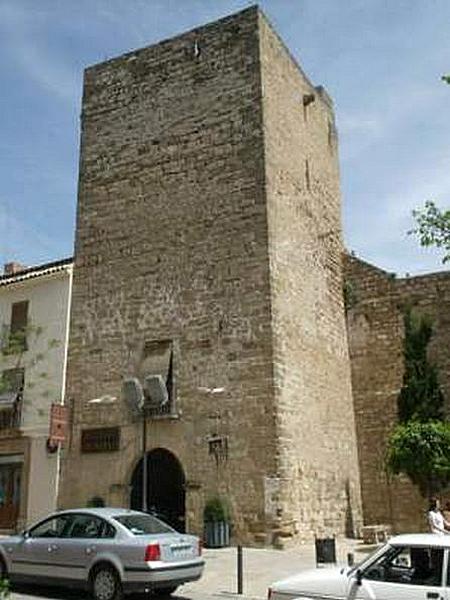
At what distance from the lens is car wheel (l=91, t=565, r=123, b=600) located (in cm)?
898

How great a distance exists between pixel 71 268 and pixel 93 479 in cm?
577

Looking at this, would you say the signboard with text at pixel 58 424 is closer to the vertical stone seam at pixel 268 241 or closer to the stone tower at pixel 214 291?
the stone tower at pixel 214 291

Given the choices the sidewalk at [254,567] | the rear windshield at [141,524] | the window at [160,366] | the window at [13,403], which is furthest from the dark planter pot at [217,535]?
the window at [13,403]

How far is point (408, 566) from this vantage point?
6.36 metres

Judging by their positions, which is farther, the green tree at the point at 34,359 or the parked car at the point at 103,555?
the green tree at the point at 34,359

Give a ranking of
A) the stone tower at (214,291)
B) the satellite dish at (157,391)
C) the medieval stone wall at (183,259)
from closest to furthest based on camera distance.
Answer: the stone tower at (214,291) → the medieval stone wall at (183,259) → the satellite dish at (157,391)

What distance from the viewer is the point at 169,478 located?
18.0 meters

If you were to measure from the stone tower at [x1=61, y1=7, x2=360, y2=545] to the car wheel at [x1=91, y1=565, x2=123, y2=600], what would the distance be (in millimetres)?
6097

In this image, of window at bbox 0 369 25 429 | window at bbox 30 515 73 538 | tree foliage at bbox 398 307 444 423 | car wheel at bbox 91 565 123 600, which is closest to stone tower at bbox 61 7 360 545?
window at bbox 0 369 25 429

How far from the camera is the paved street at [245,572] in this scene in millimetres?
9805

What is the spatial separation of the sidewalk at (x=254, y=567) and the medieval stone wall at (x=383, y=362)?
3075mm

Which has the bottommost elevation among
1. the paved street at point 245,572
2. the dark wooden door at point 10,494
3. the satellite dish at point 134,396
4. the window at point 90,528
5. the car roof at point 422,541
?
the paved street at point 245,572

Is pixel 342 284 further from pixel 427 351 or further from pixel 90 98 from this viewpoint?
pixel 90 98

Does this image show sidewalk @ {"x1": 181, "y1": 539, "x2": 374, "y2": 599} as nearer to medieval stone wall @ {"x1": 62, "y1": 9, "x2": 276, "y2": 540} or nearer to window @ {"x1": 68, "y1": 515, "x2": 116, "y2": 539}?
medieval stone wall @ {"x1": 62, "y1": 9, "x2": 276, "y2": 540}
